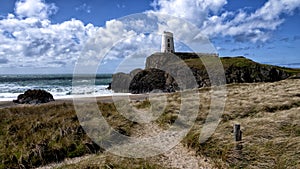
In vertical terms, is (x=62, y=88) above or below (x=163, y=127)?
above

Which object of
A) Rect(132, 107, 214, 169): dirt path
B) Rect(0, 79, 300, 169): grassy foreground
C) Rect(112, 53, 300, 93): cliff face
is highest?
Rect(112, 53, 300, 93): cliff face

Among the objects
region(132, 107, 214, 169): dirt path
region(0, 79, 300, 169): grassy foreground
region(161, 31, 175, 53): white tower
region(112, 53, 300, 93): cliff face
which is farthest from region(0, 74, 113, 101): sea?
region(132, 107, 214, 169): dirt path

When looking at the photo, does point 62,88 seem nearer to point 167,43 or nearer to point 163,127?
point 167,43

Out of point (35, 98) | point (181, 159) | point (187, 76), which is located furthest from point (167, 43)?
point (181, 159)

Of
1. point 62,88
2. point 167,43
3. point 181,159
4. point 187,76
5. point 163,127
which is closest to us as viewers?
point 181,159

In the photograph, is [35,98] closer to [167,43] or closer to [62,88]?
[62,88]

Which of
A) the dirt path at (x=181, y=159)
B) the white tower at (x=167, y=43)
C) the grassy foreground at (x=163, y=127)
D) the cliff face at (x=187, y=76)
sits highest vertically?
the white tower at (x=167, y=43)

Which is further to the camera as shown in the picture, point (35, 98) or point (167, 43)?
point (167, 43)

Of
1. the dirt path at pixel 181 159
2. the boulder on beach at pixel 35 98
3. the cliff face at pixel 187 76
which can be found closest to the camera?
the dirt path at pixel 181 159

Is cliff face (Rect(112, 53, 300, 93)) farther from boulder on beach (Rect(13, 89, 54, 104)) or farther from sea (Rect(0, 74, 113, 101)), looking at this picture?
boulder on beach (Rect(13, 89, 54, 104))

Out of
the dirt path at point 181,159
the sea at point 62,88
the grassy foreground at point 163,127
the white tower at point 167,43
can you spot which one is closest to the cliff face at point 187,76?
the sea at point 62,88

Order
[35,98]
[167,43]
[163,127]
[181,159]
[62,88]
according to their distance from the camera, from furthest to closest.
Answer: [62,88]
[167,43]
[35,98]
[163,127]
[181,159]

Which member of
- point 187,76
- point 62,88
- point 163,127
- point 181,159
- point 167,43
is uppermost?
point 167,43

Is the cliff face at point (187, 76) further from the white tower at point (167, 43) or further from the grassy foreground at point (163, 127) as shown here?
the grassy foreground at point (163, 127)
